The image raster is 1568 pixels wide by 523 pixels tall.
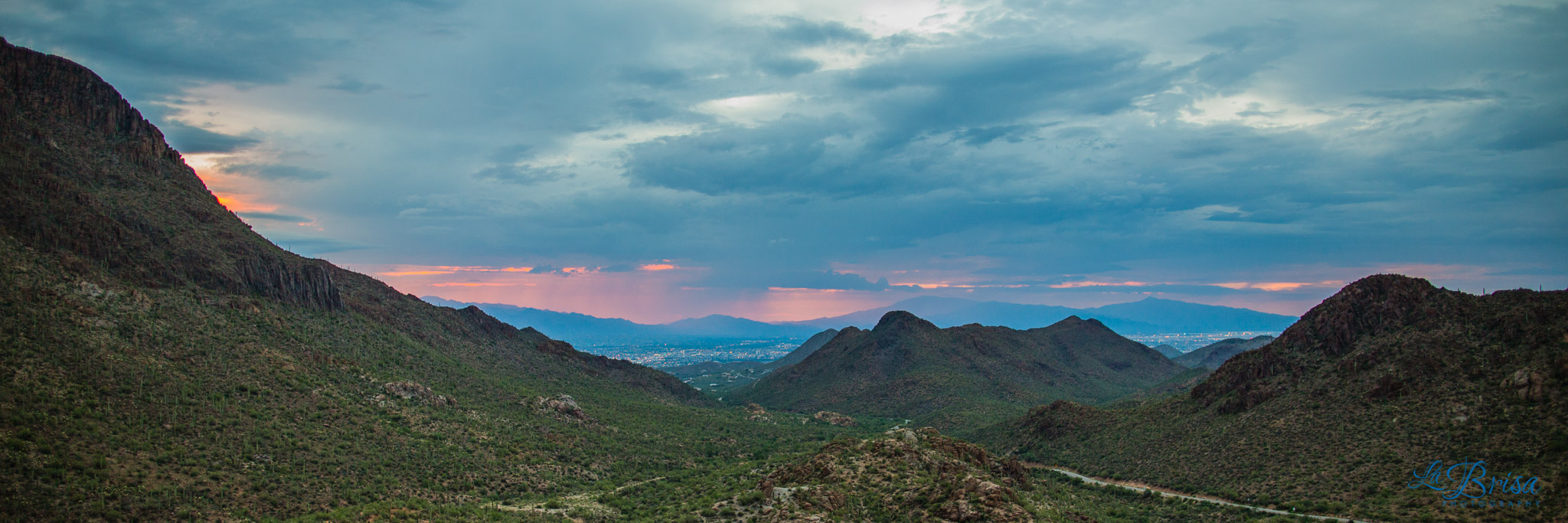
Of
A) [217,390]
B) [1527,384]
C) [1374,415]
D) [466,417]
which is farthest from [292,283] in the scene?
[1527,384]

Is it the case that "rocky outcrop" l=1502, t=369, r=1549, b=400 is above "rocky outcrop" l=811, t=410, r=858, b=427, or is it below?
above

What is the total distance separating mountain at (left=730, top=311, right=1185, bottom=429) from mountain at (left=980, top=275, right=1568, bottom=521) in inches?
1762

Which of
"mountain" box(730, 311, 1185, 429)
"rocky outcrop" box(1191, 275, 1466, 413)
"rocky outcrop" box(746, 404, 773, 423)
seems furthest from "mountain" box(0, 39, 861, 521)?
"mountain" box(730, 311, 1185, 429)

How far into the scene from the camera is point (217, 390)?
4862 centimetres

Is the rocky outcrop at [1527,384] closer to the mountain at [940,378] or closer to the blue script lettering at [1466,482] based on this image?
the blue script lettering at [1466,482]

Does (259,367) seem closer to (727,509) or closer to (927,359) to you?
(727,509)

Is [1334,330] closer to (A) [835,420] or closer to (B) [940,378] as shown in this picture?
(A) [835,420]

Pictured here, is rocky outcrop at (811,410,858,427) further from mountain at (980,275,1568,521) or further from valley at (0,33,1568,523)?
mountain at (980,275,1568,521)

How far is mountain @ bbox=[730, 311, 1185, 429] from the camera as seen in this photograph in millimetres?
136875

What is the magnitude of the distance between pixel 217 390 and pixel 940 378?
12717 cm

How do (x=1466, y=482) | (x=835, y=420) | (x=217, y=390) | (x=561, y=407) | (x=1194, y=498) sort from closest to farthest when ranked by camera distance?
(x=1466, y=482) → (x=217, y=390) → (x=1194, y=498) → (x=561, y=407) → (x=835, y=420)

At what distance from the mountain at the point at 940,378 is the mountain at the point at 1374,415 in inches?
1762

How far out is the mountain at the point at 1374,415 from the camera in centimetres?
4394

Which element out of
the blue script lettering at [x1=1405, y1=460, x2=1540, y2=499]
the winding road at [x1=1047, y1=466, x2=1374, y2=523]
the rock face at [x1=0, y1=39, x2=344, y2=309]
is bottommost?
the winding road at [x1=1047, y1=466, x2=1374, y2=523]
